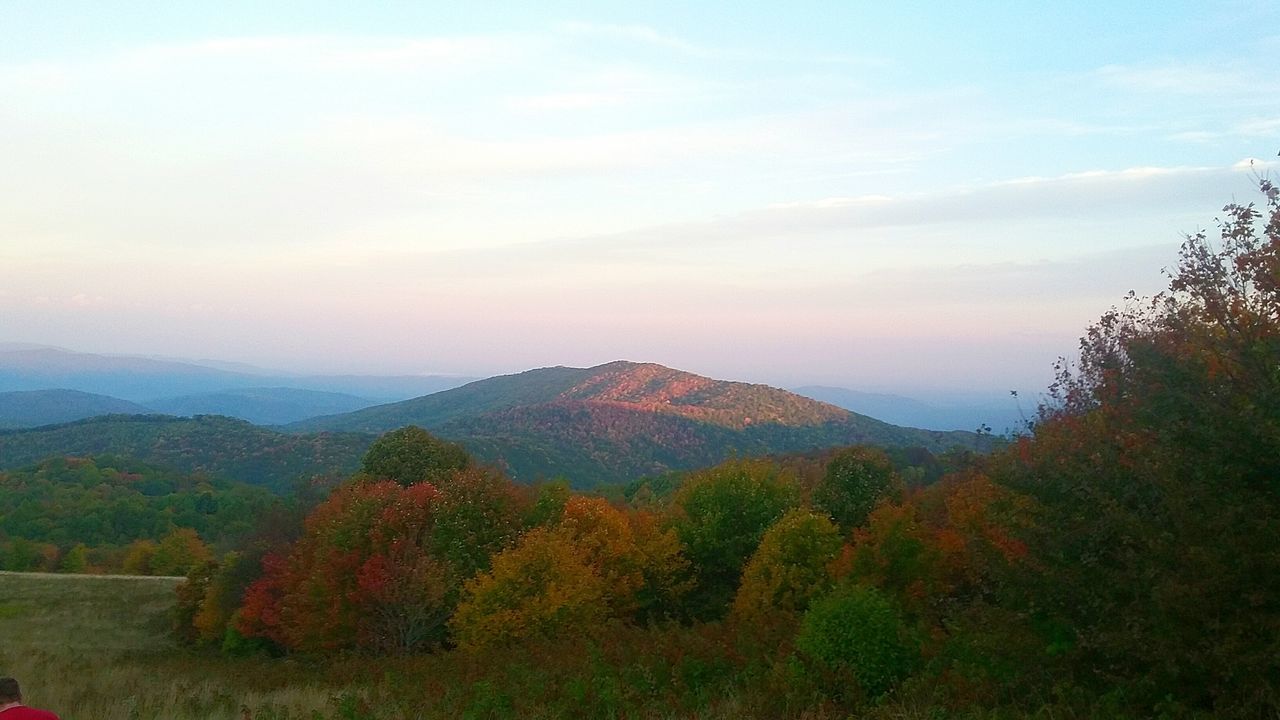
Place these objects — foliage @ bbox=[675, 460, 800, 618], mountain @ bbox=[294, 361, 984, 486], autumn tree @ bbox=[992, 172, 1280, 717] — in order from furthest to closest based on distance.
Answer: mountain @ bbox=[294, 361, 984, 486] < foliage @ bbox=[675, 460, 800, 618] < autumn tree @ bbox=[992, 172, 1280, 717]

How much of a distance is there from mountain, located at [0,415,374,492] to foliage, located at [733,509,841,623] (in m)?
103

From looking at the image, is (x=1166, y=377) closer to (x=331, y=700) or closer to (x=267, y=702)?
(x=331, y=700)

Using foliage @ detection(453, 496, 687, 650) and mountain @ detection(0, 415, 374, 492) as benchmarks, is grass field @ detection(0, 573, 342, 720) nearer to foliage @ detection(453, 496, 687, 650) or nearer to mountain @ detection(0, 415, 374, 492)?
foliage @ detection(453, 496, 687, 650)

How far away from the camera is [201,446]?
15425cm

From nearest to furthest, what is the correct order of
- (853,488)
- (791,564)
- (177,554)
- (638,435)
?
1. (791,564)
2. (853,488)
3. (177,554)
4. (638,435)

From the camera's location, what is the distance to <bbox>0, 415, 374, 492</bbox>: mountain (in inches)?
5344

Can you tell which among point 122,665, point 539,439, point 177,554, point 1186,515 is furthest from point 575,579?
point 539,439

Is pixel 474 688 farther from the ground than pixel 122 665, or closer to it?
farther from the ground

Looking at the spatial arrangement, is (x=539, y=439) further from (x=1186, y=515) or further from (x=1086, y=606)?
Result: (x=1186, y=515)

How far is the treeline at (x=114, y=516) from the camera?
2896 inches

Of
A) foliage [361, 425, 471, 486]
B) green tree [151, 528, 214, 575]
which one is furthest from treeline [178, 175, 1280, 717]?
green tree [151, 528, 214, 575]

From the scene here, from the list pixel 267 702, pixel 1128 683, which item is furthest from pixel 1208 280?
pixel 267 702

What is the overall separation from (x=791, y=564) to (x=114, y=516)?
298ft

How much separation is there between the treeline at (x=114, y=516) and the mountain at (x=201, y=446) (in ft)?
41.3
